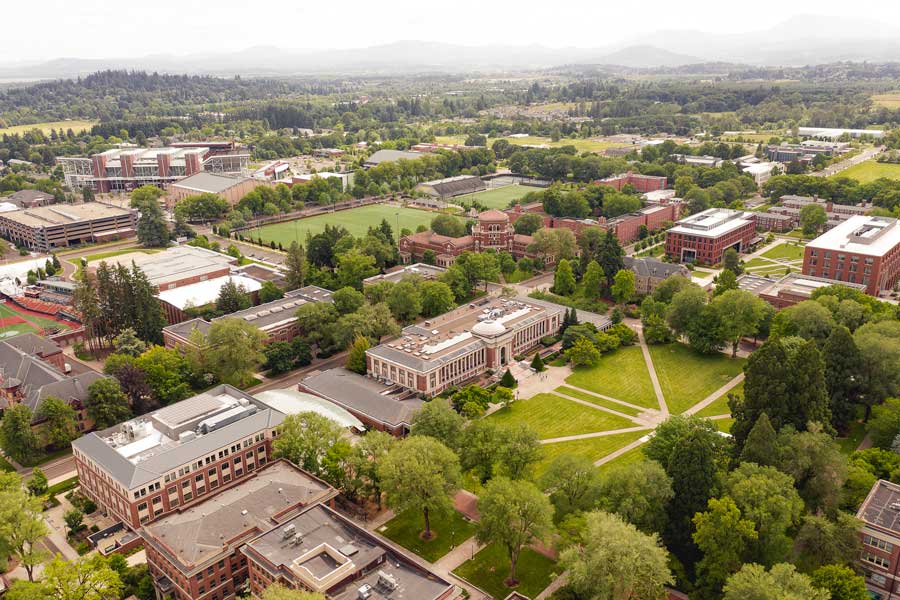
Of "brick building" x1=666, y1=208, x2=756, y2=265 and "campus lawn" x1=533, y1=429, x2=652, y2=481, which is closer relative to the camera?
"campus lawn" x1=533, y1=429, x2=652, y2=481

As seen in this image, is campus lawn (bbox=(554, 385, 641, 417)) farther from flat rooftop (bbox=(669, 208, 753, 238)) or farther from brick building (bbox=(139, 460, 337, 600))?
flat rooftop (bbox=(669, 208, 753, 238))

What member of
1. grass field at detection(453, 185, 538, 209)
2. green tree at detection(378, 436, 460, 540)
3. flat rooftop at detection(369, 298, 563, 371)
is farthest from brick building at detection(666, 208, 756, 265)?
green tree at detection(378, 436, 460, 540)

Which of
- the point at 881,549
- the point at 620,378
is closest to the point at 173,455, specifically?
the point at 620,378

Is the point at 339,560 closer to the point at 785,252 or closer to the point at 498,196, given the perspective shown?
the point at 785,252

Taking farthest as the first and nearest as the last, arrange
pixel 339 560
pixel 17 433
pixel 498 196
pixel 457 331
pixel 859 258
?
1. pixel 498 196
2. pixel 859 258
3. pixel 457 331
4. pixel 17 433
5. pixel 339 560

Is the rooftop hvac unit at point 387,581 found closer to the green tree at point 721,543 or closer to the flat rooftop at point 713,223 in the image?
the green tree at point 721,543

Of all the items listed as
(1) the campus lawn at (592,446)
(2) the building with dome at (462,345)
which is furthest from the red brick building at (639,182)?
(1) the campus lawn at (592,446)
